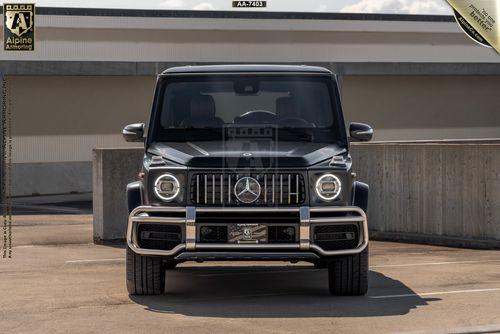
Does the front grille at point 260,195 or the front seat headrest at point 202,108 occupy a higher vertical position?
the front seat headrest at point 202,108

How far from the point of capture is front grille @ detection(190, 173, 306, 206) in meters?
11.0

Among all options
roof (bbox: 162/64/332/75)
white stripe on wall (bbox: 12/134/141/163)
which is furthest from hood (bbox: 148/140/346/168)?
white stripe on wall (bbox: 12/134/141/163)

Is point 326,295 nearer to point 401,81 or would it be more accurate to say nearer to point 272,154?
point 272,154

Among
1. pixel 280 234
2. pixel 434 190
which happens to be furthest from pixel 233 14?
pixel 280 234

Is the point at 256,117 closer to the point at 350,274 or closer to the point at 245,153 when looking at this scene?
the point at 245,153

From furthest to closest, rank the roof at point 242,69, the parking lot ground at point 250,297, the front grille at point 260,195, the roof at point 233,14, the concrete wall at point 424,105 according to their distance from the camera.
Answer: the concrete wall at point 424,105, the roof at point 233,14, the roof at point 242,69, the front grille at point 260,195, the parking lot ground at point 250,297

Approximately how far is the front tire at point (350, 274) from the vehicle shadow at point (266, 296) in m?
0.09

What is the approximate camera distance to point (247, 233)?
35.8ft

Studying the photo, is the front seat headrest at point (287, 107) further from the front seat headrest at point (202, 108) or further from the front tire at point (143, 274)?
the front tire at point (143, 274)

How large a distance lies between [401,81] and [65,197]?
40.5ft

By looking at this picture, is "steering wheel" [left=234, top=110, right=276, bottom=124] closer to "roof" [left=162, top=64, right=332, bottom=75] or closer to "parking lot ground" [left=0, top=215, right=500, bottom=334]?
"roof" [left=162, top=64, right=332, bottom=75]

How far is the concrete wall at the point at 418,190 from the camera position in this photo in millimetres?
16453

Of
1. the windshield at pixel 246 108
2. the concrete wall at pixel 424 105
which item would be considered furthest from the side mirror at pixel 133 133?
the concrete wall at pixel 424 105

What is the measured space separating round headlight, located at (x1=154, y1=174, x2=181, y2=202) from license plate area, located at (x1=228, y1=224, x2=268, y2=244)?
0.61 meters
